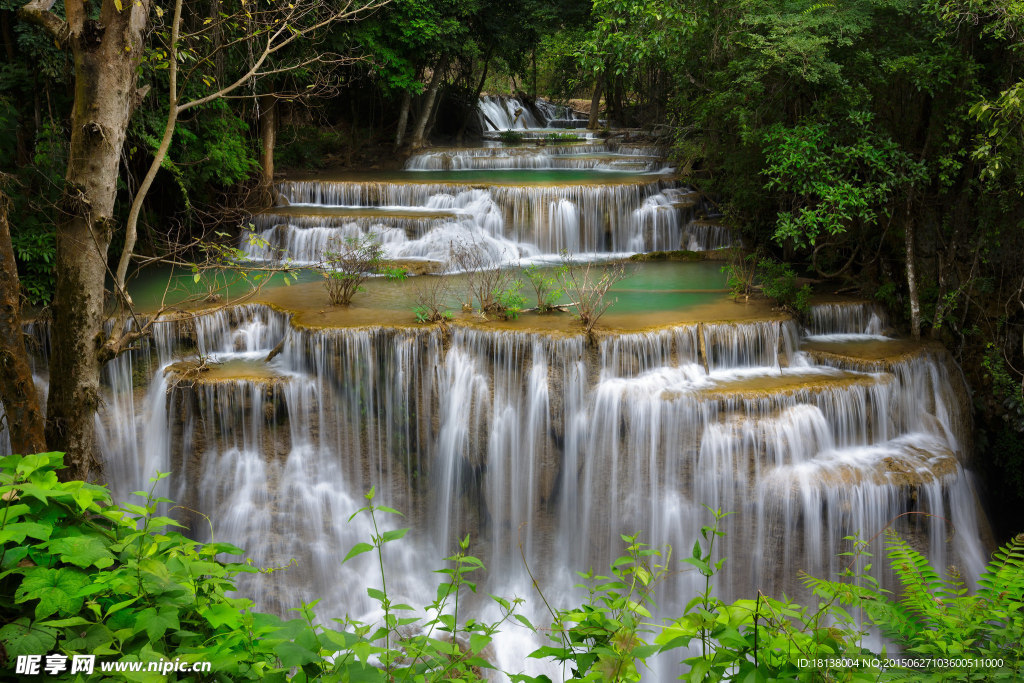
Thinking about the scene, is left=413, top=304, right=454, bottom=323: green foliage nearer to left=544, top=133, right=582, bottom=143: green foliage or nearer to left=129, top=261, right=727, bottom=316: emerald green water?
left=129, top=261, right=727, bottom=316: emerald green water

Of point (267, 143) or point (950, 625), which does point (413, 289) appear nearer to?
point (267, 143)

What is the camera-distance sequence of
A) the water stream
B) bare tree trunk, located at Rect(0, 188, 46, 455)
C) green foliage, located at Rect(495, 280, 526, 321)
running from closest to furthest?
bare tree trunk, located at Rect(0, 188, 46, 455), the water stream, green foliage, located at Rect(495, 280, 526, 321)

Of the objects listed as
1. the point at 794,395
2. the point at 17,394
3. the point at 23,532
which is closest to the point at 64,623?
the point at 23,532

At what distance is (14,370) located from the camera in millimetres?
5336

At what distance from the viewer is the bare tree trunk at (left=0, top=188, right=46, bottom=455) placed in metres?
5.14

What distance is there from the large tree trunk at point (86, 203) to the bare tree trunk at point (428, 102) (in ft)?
49.0

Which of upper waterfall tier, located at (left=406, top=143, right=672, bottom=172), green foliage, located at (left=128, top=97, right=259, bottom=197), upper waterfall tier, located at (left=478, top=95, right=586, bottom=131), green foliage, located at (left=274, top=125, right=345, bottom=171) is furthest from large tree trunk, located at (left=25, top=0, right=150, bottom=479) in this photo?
upper waterfall tier, located at (left=478, top=95, right=586, bottom=131)

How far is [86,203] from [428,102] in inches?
619

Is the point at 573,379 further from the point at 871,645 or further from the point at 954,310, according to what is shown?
the point at 954,310

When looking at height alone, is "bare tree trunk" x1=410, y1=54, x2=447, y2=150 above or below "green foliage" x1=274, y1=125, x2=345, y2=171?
above

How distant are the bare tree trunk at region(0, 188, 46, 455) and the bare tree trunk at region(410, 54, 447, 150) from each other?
16.1 meters

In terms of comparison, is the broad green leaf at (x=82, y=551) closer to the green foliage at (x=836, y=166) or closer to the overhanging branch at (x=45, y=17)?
the overhanging branch at (x=45, y=17)

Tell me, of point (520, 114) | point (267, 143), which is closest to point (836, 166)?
point (267, 143)

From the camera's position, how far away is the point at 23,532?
2355 millimetres
